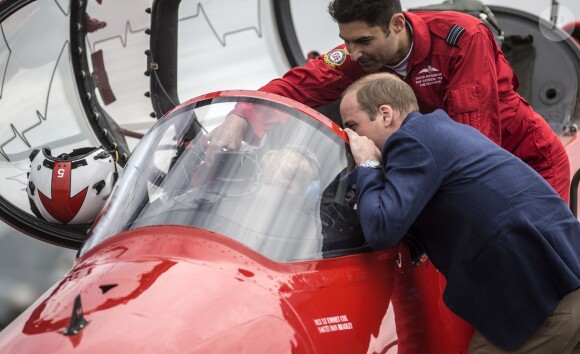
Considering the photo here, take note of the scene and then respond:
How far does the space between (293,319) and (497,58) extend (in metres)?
2.04

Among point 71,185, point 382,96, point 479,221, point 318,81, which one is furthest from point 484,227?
point 71,185

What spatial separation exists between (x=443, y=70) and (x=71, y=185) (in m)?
2.21

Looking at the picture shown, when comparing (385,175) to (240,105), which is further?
(240,105)

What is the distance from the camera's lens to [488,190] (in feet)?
8.70

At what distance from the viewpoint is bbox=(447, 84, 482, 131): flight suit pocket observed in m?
3.48

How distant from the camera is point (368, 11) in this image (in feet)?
11.8

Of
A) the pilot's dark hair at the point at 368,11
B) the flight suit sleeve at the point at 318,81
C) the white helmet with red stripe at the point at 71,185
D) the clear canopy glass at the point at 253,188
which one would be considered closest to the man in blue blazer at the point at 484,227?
the clear canopy glass at the point at 253,188

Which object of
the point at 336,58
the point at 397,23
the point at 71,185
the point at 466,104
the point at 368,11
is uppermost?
the point at 368,11

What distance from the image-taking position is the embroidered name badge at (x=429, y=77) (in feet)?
12.3

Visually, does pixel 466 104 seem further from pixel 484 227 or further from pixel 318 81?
pixel 484 227

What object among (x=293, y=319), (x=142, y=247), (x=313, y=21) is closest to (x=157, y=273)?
(x=142, y=247)

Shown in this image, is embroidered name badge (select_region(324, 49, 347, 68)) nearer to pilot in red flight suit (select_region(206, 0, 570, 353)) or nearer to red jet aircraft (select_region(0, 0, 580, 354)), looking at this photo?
pilot in red flight suit (select_region(206, 0, 570, 353))

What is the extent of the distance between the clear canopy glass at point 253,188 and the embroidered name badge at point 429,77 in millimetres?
998

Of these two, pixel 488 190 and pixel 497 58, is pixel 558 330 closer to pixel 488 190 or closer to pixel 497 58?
pixel 488 190
